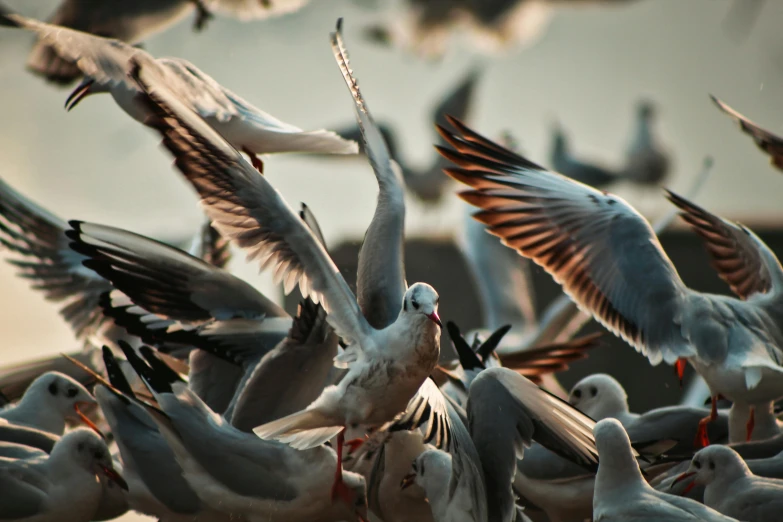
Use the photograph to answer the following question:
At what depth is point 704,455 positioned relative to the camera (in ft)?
6.80

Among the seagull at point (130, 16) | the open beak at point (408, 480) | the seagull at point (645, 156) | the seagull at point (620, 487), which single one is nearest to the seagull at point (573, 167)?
the seagull at point (645, 156)

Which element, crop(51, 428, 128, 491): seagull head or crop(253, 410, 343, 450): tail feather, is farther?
crop(51, 428, 128, 491): seagull head

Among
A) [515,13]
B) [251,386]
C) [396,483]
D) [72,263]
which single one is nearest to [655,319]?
[396,483]

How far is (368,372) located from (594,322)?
Answer: 379cm

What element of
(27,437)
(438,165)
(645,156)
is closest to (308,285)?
(27,437)

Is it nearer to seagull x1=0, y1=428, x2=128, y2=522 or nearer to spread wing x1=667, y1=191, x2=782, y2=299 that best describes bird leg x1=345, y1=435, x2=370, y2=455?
seagull x1=0, y1=428, x2=128, y2=522

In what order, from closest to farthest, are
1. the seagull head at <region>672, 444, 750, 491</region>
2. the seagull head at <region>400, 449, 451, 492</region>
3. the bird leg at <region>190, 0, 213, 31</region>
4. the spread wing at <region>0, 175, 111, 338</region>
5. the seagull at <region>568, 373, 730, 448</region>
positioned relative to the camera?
1. the seagull head at <region>672, 444, 750, 491</region>
2. the seagull head at <region>400, 449, 451, 492</region>
3. the seagull at <region>568, 373, 730, 448</region>
4. the spread wing at <region>0, 175, 111, 338</region>
5. the bird leg at <region>190, 0, 213, 31</region>

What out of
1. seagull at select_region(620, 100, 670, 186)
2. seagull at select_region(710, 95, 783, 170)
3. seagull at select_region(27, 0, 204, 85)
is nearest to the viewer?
seagull at select_region(710, 95, 783, 170)

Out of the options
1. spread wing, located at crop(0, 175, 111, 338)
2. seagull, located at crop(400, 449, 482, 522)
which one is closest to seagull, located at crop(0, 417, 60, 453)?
spread wing, located at crop(0, 175, 111, 338)

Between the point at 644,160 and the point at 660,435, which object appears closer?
the point at 660,435

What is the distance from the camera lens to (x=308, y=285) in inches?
84.8

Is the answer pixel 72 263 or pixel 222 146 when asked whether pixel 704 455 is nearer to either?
pixel 222 146

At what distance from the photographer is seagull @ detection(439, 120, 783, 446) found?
2.46 metres

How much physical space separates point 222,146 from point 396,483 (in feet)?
2.67
